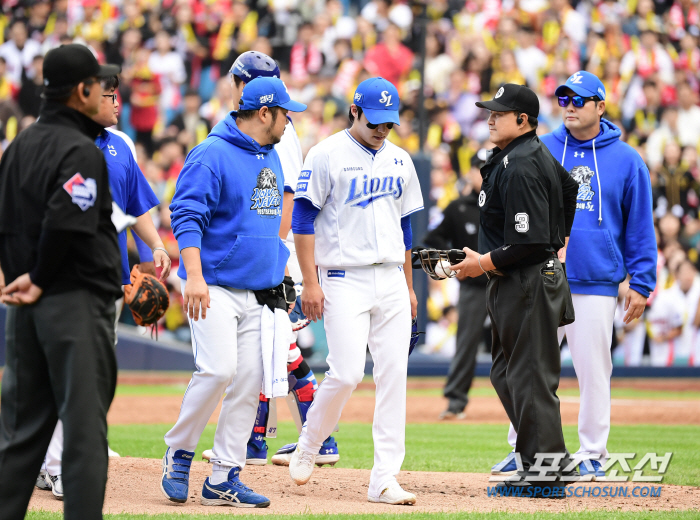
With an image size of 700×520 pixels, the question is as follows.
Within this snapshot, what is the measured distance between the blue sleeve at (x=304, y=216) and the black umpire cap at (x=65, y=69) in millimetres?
1837

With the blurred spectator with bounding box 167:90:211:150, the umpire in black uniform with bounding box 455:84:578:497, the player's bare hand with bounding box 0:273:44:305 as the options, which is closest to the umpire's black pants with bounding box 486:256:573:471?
the umpire in black uniform with bounding box 455:84:578:497

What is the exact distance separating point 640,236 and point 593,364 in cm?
95

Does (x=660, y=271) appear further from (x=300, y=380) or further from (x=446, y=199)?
(x=300, y=380)

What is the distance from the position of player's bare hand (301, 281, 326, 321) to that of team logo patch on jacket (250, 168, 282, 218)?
47 cm

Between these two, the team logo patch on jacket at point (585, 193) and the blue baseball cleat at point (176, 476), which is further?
the team logo patch on jacket at point (585, 193)

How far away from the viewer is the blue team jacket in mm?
5590

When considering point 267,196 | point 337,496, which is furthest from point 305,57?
point 337,496

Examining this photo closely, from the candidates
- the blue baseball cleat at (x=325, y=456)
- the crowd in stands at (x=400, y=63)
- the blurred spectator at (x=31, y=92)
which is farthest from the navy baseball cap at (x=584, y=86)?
the blurred spectator at (x=31, y=92)

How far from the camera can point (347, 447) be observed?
7.93 metres

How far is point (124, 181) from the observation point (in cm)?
565

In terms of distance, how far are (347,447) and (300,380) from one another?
1605mm

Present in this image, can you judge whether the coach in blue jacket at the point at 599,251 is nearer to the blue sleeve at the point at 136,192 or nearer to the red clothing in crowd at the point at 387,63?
the blue sleeve at the point at 136,192

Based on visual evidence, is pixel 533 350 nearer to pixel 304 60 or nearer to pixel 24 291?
pixel 24 291

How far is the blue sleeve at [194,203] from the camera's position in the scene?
4.76m
